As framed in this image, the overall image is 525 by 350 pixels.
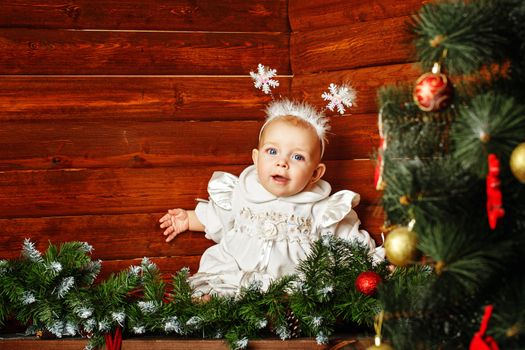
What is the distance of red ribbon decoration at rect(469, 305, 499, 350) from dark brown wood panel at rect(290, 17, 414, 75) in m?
1.35

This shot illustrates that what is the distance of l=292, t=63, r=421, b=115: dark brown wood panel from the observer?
2.42m

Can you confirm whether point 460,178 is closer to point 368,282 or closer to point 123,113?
point 368,282

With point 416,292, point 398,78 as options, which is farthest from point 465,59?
point 398,78

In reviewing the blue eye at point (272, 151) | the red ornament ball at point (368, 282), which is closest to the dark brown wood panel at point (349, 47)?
the blue eye at point (272, 151)

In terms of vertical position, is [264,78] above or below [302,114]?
above

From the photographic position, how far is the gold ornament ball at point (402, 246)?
4.05 feet

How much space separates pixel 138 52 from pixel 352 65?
2.52 ft

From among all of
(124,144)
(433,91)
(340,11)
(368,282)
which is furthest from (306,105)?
(433,91)

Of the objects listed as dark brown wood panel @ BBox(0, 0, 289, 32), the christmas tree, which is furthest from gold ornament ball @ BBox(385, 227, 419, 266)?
dark brown wood panel @ BBox(0, 0, 289, 32)

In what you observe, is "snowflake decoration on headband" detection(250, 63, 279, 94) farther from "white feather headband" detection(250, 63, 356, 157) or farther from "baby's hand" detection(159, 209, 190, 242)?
"baby's hand" detection(159, 209, 190, 242)

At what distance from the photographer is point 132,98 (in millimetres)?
2438

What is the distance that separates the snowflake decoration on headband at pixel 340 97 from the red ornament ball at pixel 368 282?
776 mm

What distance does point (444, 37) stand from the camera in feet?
3.97

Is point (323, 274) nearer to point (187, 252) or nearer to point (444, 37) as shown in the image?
point (187, 252)
